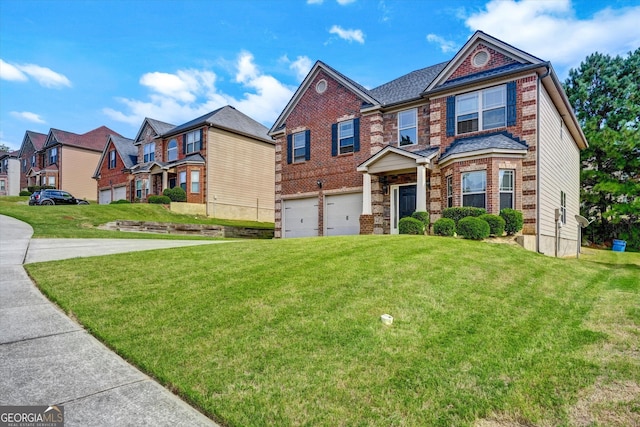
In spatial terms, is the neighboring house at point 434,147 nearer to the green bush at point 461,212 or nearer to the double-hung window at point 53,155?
the green bush at point 461,212

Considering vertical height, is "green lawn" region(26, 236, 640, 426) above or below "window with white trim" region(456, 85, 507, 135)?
below

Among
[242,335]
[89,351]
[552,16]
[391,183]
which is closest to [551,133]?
[552,16]

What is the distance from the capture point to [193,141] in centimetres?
2867

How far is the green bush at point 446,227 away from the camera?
12461 millimetres

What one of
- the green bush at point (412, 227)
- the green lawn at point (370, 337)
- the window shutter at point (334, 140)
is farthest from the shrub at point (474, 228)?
the window shutter at point (334, 140)

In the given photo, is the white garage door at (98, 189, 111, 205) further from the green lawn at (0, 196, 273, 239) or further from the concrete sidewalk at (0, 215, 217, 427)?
the concrete sidewalk at (0, 215, 217, 427)

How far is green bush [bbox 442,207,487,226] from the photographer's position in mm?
12547

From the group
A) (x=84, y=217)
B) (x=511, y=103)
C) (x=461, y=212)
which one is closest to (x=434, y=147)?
(x=511, y=103)

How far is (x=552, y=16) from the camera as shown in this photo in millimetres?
12508

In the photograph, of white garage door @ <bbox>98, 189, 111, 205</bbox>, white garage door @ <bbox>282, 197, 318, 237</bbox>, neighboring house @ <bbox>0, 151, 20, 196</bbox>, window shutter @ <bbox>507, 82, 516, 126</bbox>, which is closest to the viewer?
window shutter @ <bbox>507, 82, 516, 126</bbox>

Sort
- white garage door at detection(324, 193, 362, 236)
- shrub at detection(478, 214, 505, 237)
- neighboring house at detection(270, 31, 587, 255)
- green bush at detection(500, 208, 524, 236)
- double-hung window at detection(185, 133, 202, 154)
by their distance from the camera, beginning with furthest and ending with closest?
double-hung window at detection(185, 133, 202, 154) → white garage door at detection(324, 193, 362, 236) → neighboring house at detection(270, 31, 587, 255) → green bush at detection(500, 208, 524, 236) → shrub at detection(478, 214, 505, 237)

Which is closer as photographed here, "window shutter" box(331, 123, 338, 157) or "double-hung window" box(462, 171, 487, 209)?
"double-hung window" box(462, 171, 487, 209)

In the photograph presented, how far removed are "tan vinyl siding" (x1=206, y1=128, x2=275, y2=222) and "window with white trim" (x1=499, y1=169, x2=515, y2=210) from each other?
20711 millimetres

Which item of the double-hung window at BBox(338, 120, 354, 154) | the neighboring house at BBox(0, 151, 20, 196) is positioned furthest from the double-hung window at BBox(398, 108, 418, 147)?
the neighboring house at BBox(0, 151, 20, 196)
